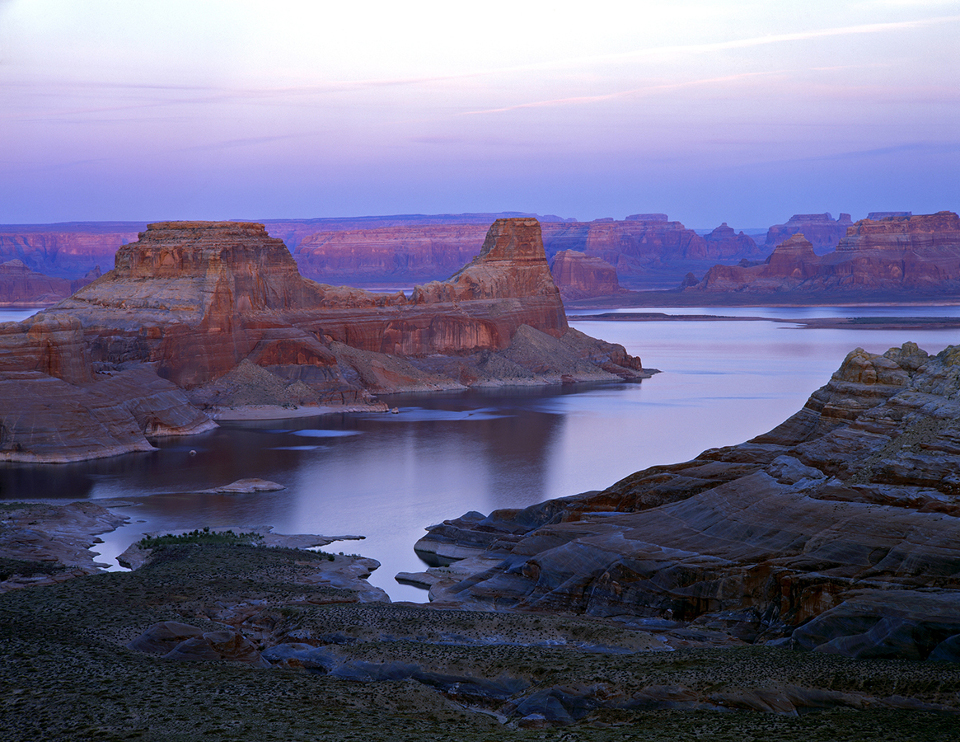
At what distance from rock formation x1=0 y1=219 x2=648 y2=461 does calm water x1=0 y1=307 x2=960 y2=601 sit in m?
3.63

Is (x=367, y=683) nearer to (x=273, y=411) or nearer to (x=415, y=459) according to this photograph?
(x=415, y=459)

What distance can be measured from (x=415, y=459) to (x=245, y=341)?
27.4 metres

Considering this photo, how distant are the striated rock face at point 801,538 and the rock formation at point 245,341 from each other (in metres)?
31.4

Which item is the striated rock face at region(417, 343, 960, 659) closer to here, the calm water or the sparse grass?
the sparse grass

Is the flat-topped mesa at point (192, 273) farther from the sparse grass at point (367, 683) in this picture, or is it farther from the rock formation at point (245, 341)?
the sparse grass at point (367, 683)

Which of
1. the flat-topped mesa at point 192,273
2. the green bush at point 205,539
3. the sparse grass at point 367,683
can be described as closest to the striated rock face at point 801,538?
the sparse grass at point 367,683

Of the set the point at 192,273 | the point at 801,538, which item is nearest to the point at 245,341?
the point at 192,273

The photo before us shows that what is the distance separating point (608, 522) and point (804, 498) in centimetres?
635

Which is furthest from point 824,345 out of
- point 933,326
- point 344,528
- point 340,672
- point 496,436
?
point 340,672

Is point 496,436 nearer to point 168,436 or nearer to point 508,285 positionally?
point 168,436

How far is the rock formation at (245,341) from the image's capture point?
58719mm

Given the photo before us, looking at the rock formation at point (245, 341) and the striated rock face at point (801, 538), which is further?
the rock formation at point (245, 341)

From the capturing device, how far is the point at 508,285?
351 feet

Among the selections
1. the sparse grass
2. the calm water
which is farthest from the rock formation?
the sparse grass
